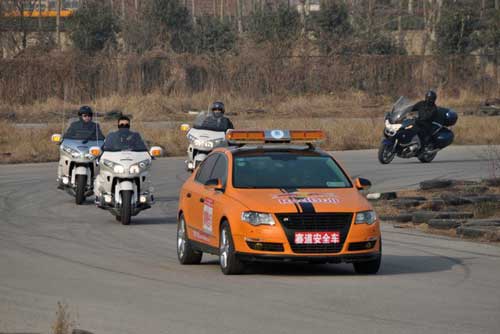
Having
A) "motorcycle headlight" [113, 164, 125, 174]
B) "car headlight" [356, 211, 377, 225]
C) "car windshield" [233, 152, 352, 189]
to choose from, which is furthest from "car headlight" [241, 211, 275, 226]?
"motorcycle headlight" [113, 164, 125, 174]

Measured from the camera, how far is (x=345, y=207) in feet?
45.0

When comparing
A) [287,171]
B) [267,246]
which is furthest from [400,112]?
[267,246]

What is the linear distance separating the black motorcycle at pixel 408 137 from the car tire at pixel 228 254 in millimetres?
18519

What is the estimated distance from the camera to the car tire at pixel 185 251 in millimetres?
15359

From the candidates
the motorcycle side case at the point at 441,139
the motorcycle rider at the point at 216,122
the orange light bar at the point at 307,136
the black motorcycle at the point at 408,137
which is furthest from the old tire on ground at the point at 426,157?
the orange light bar at the point at 307,136

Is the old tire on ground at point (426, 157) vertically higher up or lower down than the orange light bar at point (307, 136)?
lower down

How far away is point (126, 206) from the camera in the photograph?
20469mm

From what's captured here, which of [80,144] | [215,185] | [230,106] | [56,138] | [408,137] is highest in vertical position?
[215,185]

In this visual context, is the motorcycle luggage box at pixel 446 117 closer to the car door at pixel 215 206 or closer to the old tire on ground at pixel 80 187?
the old tire on ground at pixel 80 187

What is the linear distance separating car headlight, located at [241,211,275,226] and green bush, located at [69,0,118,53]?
59712 millimetres

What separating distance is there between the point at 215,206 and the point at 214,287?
1.57 m

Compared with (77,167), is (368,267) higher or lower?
higher

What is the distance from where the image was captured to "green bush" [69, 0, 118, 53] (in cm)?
Result: 7312

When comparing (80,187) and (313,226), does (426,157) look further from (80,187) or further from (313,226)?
(313,226)
